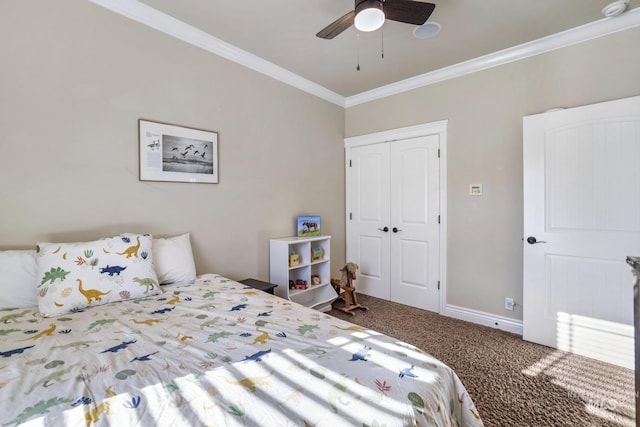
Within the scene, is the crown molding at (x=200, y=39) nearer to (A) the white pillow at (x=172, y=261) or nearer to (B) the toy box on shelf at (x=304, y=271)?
(A) the white pillow at (x=172, y=261)

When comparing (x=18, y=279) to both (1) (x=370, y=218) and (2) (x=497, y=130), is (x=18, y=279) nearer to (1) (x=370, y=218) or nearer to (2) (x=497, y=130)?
(1) (x=370, y=218)

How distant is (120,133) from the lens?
2045 mm

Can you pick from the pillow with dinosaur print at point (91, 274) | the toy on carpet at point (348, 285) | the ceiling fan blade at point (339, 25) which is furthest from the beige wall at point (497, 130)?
the pillow with dinosaur print at point (91, 274)

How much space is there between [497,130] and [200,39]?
9.43 feet

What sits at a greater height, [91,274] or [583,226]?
[583,226]

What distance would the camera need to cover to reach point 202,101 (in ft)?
8.21

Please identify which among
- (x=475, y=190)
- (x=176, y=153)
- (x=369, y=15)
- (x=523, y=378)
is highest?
(x=369, y=15)

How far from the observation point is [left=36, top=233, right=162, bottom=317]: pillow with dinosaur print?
1.49 meters

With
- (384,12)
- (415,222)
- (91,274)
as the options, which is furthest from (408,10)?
(91,274)

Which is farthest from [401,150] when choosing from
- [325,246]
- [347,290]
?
[347,290]

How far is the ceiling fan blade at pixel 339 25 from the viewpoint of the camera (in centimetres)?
180

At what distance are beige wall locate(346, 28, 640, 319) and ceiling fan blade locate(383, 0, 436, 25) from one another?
1.48 m

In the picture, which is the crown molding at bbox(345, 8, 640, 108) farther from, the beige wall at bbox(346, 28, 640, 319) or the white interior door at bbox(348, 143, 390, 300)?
the white interior door at bbox(348, 143, 390, 300)

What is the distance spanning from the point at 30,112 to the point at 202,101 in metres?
1.12
